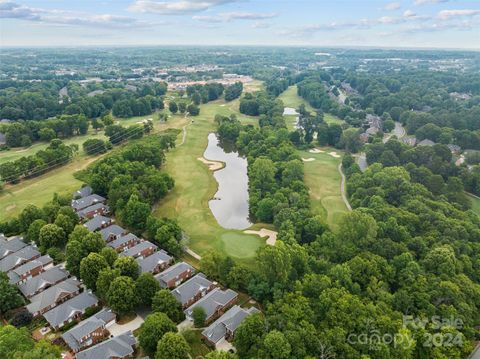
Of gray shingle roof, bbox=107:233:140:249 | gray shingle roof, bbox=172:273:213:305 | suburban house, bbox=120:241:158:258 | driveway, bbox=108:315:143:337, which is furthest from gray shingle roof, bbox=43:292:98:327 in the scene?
gray shingle roof, bbox=107:233:140:249

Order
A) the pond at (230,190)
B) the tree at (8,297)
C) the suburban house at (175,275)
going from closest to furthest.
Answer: the tree at (8,297)
the suburban house at (175,275)
the pond at (230,190)

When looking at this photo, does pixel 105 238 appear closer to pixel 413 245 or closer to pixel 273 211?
pixel 273 211

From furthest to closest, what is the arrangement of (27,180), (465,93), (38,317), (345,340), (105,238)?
(465,93)
(27,180)
(105,238)
(38,317)
(345,340)

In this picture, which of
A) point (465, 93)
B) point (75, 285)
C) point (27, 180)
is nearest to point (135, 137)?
point (27, 180)

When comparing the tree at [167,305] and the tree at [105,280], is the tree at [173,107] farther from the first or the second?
the tree at [167,305]

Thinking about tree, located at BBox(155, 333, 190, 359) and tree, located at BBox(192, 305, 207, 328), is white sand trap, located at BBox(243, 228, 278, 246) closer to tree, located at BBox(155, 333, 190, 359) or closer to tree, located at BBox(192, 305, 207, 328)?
tree, located at BBox(192, 305, 207, 328)

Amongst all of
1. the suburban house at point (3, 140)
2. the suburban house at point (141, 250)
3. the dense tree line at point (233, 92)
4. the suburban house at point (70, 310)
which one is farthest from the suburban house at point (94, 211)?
the dense tree line at point (233, 92)
